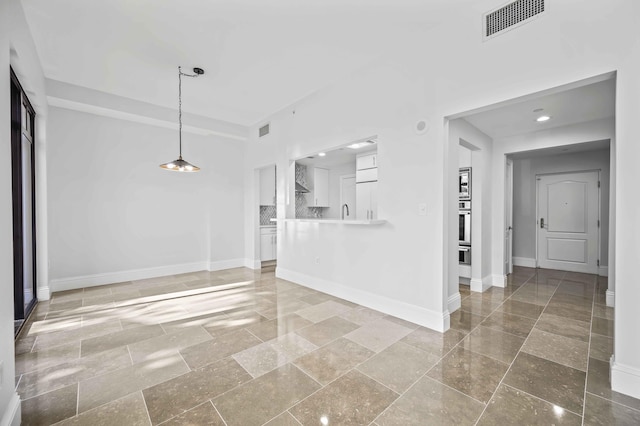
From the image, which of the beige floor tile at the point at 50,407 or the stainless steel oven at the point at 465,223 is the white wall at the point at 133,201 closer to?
the beige floor tile at the point at 50,407

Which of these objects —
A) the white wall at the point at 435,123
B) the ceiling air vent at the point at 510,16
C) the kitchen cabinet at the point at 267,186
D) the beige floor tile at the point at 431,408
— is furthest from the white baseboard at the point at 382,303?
the ceiling air vent at the point at 510,16

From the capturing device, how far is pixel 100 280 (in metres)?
4.76

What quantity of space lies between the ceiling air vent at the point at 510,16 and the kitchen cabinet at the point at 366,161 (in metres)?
2.99

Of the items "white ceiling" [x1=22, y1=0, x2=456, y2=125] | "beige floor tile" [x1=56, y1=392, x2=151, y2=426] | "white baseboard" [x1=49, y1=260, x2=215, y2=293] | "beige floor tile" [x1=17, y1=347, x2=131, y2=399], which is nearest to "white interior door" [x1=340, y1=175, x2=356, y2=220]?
"white baseboard" [x1=49, y1=260, x2=215, y2=293]

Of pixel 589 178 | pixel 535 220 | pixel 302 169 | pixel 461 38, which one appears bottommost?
pixel 535 220

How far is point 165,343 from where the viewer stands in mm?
2695

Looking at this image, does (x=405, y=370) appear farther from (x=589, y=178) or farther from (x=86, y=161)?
(x=589, y=178)

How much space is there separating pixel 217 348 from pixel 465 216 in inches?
161

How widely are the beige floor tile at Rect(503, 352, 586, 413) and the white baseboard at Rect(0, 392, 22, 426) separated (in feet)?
10.1

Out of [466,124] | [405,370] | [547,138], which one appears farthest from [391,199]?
[547,138]

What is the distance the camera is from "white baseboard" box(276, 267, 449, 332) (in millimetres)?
2967

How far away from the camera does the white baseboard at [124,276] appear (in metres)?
4.44

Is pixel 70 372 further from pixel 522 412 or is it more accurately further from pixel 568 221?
pixel 568 221

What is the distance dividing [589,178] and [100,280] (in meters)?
9.19
